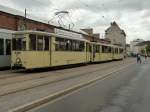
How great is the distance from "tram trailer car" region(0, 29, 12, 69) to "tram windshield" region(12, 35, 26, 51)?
1.21 meters

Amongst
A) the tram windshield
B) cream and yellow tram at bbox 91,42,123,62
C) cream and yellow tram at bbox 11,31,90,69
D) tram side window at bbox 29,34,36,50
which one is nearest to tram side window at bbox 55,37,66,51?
cream and yellow tram at bbox 11,31,90,69

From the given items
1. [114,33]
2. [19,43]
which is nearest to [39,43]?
[19,43]

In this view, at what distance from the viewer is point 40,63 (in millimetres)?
27953

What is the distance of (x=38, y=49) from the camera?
90.5ft

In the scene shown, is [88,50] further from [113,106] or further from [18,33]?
[113,106]

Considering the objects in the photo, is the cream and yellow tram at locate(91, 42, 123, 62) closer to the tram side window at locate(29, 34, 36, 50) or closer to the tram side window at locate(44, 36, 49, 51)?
the tram side window at locate(44, 36, 49, 51)

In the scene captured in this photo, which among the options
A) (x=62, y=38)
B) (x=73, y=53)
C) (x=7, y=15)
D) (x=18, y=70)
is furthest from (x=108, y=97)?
(x=7, y=15)

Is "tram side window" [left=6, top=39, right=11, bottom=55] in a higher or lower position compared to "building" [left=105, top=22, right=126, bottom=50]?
lower

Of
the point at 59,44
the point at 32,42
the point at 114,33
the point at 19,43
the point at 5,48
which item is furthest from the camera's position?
the point at 114,33

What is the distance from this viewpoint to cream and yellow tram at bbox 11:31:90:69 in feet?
87.9

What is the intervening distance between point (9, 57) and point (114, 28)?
138 meters

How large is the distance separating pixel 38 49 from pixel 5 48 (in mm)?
3087

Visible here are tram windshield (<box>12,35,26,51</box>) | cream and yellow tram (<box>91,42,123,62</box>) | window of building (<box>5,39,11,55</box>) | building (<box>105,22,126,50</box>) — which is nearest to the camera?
tram windshield (<box>12,35,26,51</box>)

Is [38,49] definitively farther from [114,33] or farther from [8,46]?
[114,33]
